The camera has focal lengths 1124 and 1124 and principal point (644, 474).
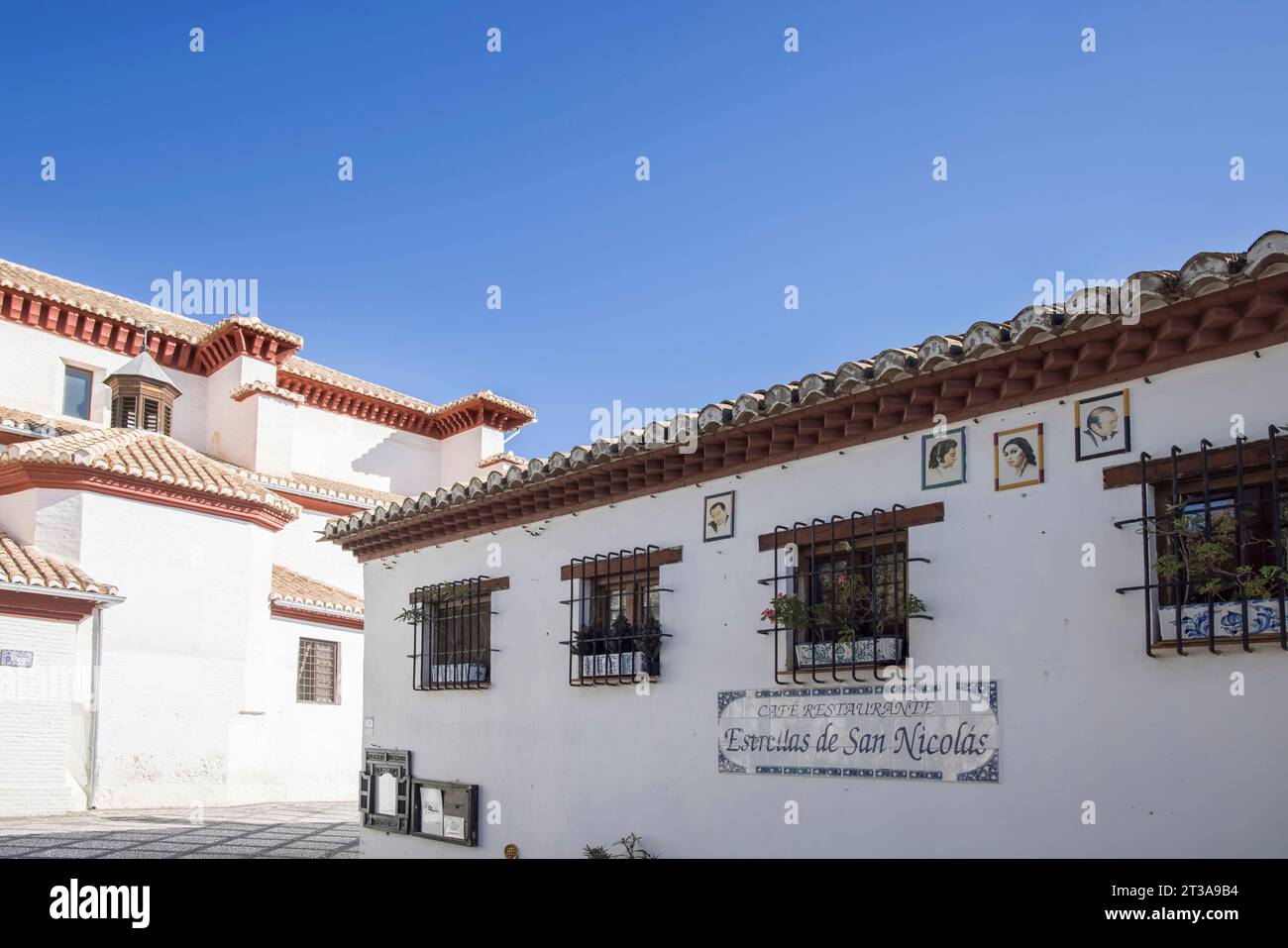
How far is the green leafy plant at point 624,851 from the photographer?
8.46 metres

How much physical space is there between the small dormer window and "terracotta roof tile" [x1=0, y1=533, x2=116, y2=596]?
3723 mm

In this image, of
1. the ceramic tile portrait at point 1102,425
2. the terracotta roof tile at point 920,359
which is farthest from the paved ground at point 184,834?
the ceramic tile portrait at point 1102,425

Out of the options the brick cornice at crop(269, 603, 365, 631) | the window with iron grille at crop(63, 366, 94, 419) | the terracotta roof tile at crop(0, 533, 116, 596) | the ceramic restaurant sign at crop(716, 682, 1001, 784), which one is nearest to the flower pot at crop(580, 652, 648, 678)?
the ceramic restaurant sign at crop(716, 682, 1001, 784)

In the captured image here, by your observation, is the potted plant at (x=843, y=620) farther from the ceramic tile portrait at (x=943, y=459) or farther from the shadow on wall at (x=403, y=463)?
the shadow on wall at (x=403, y=463)

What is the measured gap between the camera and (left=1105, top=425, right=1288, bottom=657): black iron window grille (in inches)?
213

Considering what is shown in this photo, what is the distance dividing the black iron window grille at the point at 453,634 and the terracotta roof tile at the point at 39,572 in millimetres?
5980

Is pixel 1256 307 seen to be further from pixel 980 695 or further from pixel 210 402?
pixel 210 402

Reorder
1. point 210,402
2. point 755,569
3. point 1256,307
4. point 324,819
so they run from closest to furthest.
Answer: point 1256,307 → point 755,569 → point 324,819 → point 210,402

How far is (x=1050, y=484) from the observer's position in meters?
6.43

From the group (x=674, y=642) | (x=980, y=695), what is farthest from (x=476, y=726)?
(x=980, y=695)

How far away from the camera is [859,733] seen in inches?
282

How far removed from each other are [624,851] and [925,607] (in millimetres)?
3313

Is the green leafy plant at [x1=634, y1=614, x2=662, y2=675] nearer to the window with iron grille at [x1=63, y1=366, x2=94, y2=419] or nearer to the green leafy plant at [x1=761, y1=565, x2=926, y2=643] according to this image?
the green leafy plant at [x1=761, y1=565, x2=926, y2=643]
